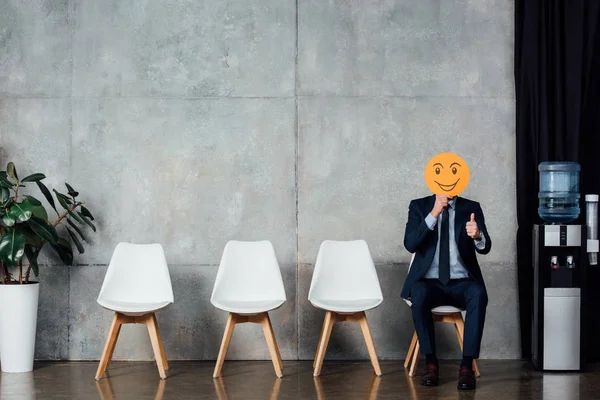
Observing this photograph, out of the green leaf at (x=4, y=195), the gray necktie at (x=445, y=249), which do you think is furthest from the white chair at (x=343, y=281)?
the green leaf at (x=4, y=195)

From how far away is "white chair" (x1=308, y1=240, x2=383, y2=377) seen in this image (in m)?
5.18

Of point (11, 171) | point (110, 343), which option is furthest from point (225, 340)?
point (11, 171)

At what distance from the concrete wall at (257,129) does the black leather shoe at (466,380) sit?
1.20 metres

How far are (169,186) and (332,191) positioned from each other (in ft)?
4.32

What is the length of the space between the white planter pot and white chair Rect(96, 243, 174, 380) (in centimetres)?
59

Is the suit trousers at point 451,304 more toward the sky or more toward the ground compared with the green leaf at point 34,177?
more toward the ground

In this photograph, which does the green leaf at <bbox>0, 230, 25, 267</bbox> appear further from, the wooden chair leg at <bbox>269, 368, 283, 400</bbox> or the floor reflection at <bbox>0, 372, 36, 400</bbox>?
the wooden chair leg at <bbox>269, 368, 283, 400</bbox>

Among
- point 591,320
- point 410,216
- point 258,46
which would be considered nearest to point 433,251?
point 410,216

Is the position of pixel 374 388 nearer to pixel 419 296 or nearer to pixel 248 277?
pixel 419 296

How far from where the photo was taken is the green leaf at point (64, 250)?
555cm

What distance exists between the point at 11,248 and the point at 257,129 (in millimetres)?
2062

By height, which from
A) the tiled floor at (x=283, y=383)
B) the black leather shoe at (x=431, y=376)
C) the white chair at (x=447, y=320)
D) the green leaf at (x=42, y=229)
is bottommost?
the tiled floor at (x=283, y=383)

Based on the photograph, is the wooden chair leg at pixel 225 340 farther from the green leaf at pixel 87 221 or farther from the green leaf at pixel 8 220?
the green leaf at pixel 8 220

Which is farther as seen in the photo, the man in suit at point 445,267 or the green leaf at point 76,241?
the green leaf at point 76,241
